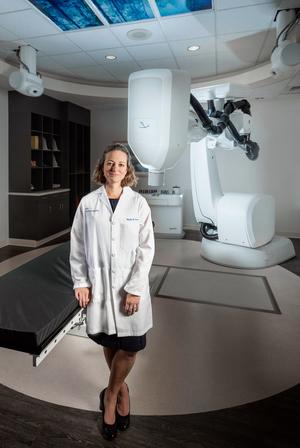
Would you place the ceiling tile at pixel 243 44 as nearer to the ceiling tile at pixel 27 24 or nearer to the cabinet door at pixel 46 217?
the ceiling tile at pixel 27 24

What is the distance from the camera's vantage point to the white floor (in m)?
1.78

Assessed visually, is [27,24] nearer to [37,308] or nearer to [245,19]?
[245,19]

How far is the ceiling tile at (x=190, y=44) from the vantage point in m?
3.66

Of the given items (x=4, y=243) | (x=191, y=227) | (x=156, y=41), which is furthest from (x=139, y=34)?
(x=191, y=227)

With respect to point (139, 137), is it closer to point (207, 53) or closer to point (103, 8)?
point (103, 8)

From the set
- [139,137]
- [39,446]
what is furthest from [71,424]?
[139,137]

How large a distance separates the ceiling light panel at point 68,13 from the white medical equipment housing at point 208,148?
147 centimetres

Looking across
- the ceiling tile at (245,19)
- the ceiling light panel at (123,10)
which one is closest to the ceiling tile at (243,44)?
the ceiling tile at (245,19)

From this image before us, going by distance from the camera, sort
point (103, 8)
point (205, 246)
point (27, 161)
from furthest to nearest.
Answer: point (27, 161) < point (205, 246) < point (103, 8)

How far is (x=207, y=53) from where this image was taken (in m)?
4.07

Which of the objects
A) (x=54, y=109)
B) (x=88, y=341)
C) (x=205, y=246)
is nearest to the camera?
(x=88, y=341)

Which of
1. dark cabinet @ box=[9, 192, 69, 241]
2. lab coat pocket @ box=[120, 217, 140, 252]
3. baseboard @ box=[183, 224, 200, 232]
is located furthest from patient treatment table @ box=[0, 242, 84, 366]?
baseboard @ box=[183, 224, 200, 232]

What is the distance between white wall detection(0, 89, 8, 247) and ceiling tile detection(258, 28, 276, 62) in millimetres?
3832

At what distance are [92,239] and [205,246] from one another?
10.7 ft
